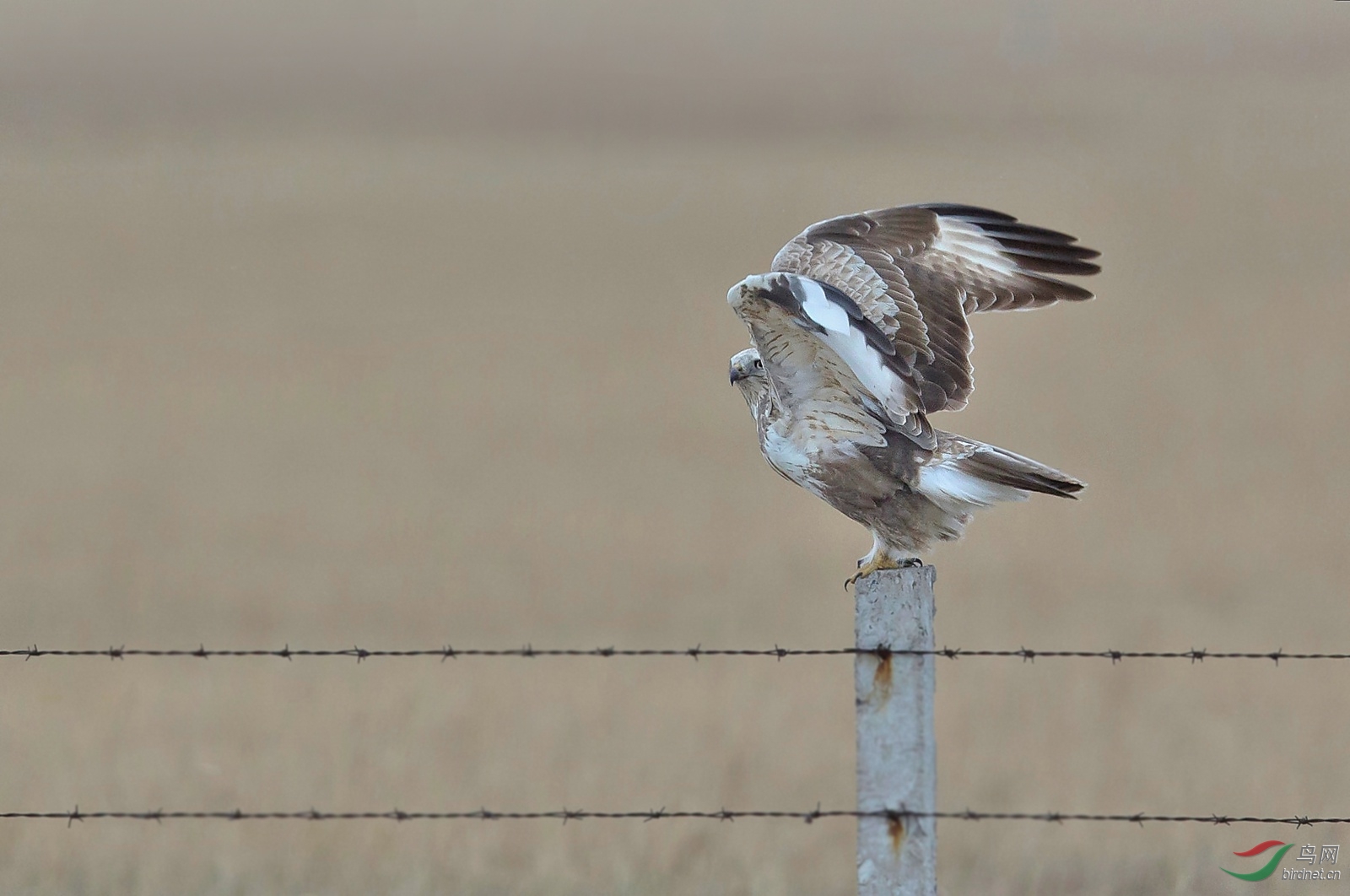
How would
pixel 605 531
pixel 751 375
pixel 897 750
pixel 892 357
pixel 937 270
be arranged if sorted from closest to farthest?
pixel 897 750, pixel 892 357, pixel 751 375, pixel 937 270, pixel 605 531

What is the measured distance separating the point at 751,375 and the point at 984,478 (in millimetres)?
1055

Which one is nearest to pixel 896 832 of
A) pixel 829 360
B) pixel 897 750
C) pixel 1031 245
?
pixel 897 750

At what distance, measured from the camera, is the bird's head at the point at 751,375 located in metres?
6.03

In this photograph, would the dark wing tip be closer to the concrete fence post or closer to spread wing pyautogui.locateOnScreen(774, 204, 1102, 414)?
spread wing pyautogui.locateOnScreen(774, 204, 1102, 414)

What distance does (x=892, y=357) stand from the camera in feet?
16.6

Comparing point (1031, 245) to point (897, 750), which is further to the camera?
point (1031, 245)

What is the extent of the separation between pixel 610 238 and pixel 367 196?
541 centimetres

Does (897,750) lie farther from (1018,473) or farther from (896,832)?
(1018,473)

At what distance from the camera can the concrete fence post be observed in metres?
3.92

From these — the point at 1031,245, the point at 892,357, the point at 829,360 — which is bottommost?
the point at 892,357

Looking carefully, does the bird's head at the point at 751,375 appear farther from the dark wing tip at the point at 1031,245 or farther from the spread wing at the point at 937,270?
the dark wing tip at the point at 1031,245

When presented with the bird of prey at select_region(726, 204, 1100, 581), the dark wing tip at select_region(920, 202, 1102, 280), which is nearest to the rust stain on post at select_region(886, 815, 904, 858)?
the bird of prey at select_region(726, 204, 1100, 581)

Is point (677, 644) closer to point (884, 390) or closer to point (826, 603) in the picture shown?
point (826, 603)

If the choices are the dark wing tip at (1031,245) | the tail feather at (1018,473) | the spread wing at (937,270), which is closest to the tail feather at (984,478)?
the tail feather at (1018,473)
